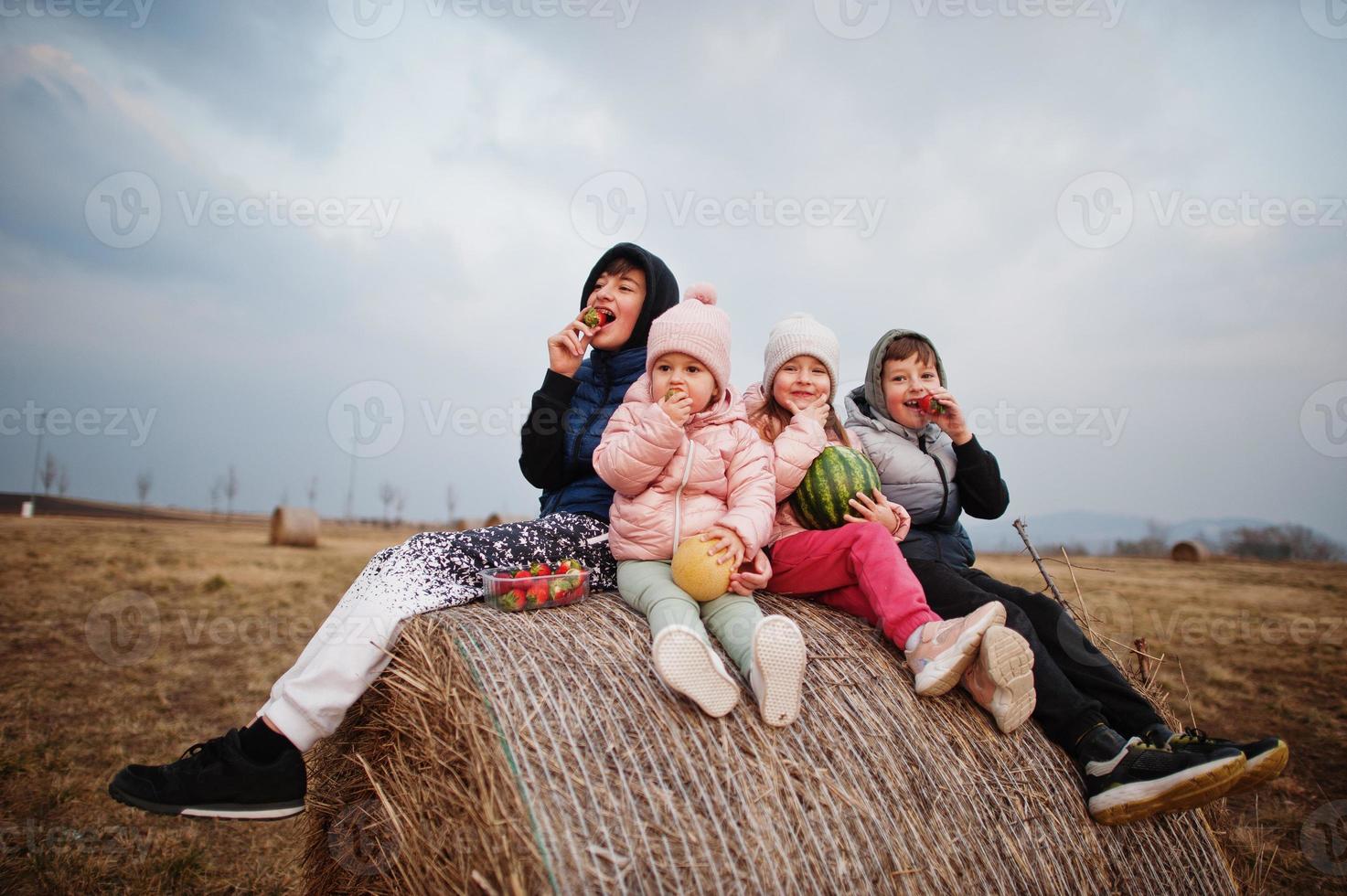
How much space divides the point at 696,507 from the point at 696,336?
30.6 inches

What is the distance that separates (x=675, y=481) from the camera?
124 inches

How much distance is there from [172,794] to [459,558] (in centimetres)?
127

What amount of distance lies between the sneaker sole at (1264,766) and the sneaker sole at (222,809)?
11.0 feet

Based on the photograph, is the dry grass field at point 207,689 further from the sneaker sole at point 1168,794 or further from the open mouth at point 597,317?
the open mouth at point 597,317

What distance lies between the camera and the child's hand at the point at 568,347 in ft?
12.1

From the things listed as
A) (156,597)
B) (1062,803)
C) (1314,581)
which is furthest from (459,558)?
(1314,581)

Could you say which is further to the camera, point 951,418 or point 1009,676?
point 951,418

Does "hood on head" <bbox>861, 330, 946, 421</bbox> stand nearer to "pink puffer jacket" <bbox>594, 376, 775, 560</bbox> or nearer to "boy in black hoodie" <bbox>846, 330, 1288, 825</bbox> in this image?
"boy in black hoodie" <bbox>846, 330, 1288, 825</bbox>

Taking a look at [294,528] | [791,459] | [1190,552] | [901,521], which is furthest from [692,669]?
[1190,552]

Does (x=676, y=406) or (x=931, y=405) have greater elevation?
(x=931, y=405)

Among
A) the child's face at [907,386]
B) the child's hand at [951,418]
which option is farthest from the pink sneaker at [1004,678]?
the child's face at [907,386]

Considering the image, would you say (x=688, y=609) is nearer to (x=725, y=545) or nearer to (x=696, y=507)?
(x=725, y=545)

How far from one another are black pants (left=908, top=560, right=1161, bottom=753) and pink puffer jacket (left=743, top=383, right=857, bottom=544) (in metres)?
0.69

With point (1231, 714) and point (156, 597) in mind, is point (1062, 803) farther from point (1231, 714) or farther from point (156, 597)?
point (156, 597)
